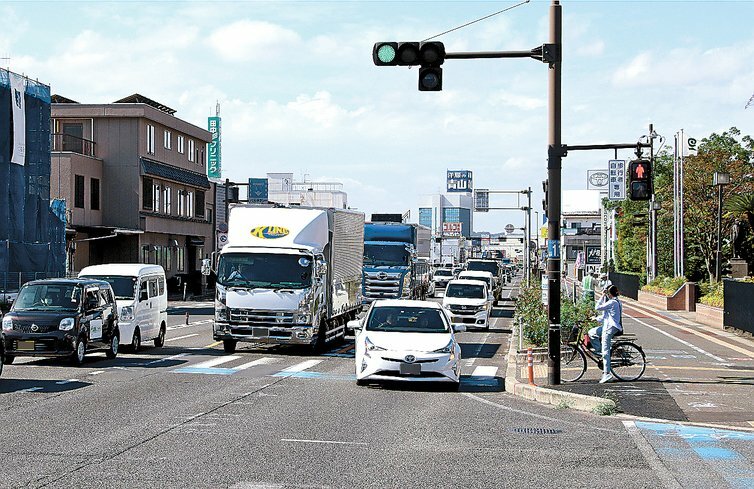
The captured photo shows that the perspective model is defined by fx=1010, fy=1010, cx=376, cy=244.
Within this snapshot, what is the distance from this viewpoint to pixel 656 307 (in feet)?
191

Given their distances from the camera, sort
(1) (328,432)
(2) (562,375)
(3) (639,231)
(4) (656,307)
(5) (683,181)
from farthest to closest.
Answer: (3) (639,231)
(5) (683,181)
(4) (656,307)
(2) (562,375)
(1) (328,432)

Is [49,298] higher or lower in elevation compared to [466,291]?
higher

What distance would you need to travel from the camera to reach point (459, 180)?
375 ft

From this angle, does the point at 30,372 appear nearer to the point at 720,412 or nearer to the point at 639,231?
the point at 720,412

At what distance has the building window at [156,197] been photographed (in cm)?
6381

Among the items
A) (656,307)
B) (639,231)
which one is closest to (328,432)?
(656,307)

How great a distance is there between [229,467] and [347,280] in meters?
19.8

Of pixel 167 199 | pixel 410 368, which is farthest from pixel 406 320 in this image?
pixel 167 199

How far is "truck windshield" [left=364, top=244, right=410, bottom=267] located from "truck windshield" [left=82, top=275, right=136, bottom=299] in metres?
19.1

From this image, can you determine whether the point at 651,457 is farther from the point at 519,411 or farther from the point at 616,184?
the point at 616,184

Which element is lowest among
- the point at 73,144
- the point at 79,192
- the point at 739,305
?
the point at 739,305

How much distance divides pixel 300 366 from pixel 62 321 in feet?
16.8

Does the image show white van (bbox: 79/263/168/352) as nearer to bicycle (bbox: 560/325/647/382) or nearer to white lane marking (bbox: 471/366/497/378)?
white lane marking (bbox: 471/366/497/378)

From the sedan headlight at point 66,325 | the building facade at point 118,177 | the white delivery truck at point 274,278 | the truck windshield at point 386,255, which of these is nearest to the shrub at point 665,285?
the truck windshield at point 386,255
